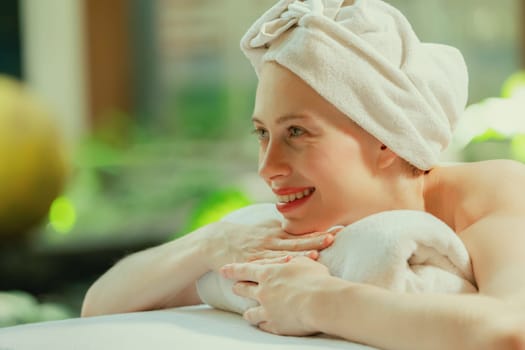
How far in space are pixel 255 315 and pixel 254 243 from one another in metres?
0.16

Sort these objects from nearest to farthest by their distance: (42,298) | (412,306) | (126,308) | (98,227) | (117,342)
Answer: (412,306)
(117,342)
(126,308)
(42,298)
(98,227)

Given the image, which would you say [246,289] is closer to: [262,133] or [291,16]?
[262,133]

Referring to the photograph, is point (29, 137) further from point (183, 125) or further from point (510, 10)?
point (510, 10)

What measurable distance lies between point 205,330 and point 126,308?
300mm

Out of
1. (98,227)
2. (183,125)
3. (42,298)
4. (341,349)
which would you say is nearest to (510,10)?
(183,125)

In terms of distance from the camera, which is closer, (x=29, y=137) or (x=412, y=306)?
(x=412, y=306)

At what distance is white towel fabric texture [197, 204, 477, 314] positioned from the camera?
1.16 metres

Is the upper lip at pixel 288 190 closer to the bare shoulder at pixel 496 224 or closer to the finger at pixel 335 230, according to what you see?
the finger at pixel 335 230

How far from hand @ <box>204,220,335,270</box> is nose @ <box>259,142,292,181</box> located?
10cm

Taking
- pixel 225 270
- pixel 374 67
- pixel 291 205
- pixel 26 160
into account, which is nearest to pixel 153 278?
pixel 225 270

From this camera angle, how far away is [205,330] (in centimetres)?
122

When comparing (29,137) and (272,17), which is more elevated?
(272,17)

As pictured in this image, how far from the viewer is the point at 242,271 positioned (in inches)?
51.1

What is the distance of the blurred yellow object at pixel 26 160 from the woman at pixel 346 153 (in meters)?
2.64
